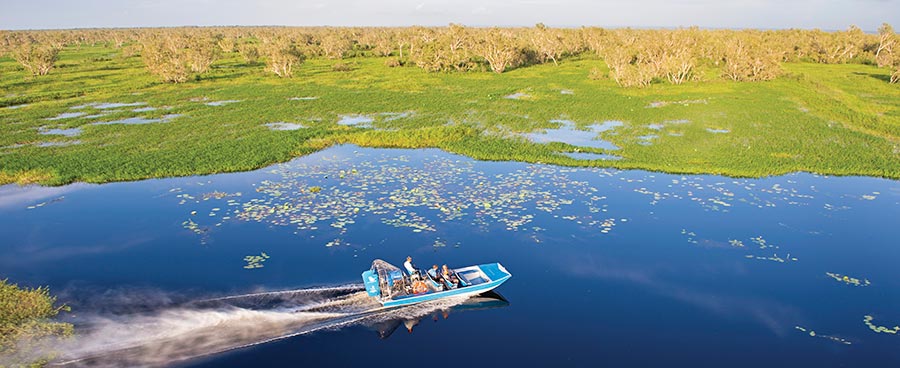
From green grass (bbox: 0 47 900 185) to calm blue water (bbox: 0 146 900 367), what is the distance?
3439mm

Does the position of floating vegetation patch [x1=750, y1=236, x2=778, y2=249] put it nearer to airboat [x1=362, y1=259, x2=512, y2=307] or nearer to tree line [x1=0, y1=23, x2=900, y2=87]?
airboat [x1=362, y1=259, x2=512, y2=307]

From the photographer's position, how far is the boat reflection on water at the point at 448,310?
56.5ft

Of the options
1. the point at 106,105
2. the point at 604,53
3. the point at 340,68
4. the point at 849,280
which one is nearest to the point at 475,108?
the point at 849,280

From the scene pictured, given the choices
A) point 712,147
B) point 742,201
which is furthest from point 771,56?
point 742,201

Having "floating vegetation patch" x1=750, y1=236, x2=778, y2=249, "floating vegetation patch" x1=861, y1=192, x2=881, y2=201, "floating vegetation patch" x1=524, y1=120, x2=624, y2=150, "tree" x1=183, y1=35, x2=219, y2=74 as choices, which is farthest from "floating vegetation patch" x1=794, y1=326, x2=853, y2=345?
"tree" x1=183, y1=35, x2=219, y2=74

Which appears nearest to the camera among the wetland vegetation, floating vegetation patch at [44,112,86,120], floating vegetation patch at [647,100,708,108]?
the wetland vegetation

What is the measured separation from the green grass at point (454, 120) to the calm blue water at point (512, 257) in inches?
135

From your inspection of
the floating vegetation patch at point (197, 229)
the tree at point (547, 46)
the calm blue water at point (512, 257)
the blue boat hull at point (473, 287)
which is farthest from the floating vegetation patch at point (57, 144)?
the tree at point (547, 46)

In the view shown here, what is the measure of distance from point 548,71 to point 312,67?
3997cm

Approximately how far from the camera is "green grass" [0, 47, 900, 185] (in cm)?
3347

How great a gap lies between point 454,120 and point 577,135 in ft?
36.5

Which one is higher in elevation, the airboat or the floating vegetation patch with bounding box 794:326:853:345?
the airboat

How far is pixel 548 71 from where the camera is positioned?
8381 cm

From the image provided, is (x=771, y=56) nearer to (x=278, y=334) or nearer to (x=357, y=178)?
(x=357, y=178)
